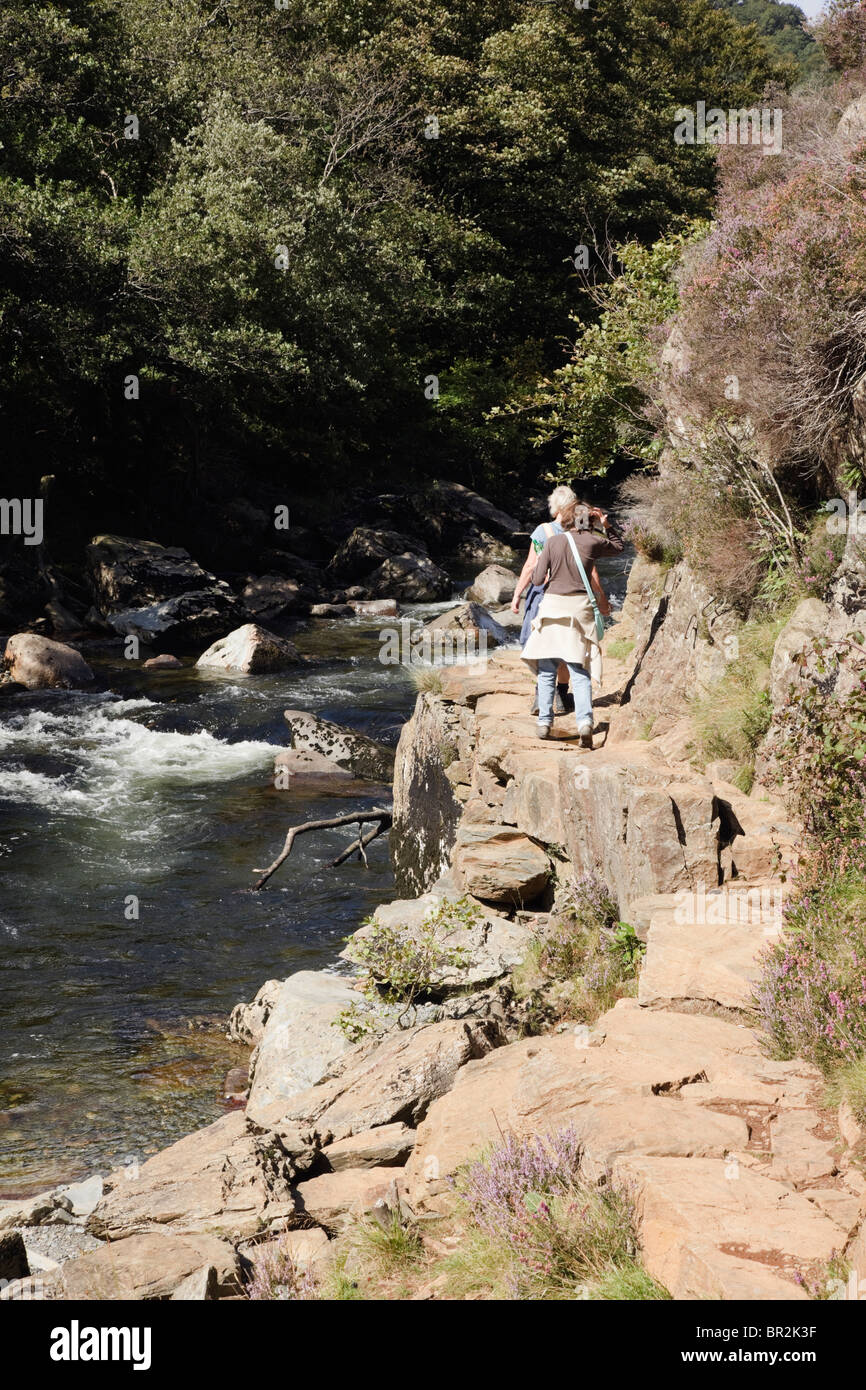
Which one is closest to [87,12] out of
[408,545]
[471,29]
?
[408,545]

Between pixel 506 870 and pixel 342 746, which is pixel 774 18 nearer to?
pixel 342 746

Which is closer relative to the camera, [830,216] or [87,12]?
[830,216]

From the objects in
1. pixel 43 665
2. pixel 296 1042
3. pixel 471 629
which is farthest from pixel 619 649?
pixel 43 665

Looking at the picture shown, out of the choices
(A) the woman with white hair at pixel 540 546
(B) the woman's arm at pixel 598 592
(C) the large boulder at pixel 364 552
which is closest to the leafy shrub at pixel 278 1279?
(A) the woman with white hair at pixel 540 546

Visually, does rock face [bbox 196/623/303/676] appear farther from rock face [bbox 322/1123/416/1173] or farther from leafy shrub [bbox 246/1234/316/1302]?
leafy shrub [bbox 246/1234/316/1302]

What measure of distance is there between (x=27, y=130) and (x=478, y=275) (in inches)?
709

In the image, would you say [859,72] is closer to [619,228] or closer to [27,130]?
[27,130]

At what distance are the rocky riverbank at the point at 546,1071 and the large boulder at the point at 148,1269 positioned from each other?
11mm

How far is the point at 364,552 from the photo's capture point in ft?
105

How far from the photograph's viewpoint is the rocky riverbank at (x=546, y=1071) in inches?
184

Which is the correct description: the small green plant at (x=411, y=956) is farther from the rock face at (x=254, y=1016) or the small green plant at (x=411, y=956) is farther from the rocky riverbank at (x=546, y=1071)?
the rock face at (x=254, y=1016)

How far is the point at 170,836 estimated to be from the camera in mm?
14195

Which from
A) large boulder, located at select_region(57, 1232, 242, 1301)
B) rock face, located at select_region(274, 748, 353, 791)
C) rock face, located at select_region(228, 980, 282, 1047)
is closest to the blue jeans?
rock face, located at select_region(228, 980, 282, 1047)

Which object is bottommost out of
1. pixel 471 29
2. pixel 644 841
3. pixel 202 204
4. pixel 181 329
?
pixel 644 841
